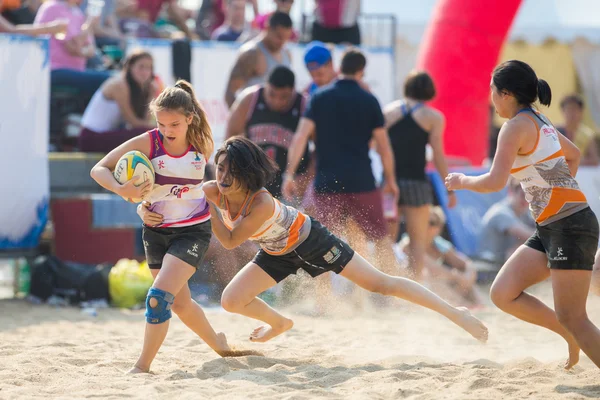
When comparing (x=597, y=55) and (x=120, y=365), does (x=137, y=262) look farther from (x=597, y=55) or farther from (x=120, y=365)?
(x=597, y=55)

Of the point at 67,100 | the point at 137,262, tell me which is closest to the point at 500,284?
the point at 137,262

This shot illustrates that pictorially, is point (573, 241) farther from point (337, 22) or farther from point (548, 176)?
point (337, 22)

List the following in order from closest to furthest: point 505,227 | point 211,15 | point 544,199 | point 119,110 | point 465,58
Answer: point 544,199, point 119,110, point 505,227, point 465,58, point 211,15

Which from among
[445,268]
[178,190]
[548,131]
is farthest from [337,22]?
[548,131]

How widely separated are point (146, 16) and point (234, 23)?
1.32 meters

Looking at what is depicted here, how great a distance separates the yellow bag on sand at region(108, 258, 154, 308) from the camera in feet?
26.3

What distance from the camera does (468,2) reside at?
1183 centimetres

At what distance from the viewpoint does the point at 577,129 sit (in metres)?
10.9

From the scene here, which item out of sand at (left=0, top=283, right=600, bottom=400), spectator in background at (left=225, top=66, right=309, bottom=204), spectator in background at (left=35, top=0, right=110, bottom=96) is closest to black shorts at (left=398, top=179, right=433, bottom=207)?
spectator in background at (left=225, top=66, right=309, bottom=204)

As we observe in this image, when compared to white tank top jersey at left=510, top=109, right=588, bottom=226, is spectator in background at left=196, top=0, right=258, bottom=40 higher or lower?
higher

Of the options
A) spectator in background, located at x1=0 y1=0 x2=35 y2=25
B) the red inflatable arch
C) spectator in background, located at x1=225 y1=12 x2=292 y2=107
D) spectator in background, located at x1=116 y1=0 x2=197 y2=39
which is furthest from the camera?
the red inflatable arch

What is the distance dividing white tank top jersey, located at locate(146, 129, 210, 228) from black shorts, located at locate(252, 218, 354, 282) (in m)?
0.51

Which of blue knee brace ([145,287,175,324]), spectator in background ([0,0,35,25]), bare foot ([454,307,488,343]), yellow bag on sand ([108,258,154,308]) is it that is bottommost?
yellow bag on sand ([108,258,154,308])

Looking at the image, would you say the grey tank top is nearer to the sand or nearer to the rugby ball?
the sand
